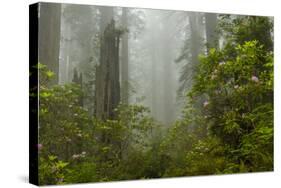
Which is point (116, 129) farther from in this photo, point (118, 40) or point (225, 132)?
point (225, 132)

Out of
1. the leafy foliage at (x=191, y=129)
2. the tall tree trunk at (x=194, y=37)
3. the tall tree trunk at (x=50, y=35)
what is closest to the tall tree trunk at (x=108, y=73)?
the leafy foliage at (x=191, y=129)

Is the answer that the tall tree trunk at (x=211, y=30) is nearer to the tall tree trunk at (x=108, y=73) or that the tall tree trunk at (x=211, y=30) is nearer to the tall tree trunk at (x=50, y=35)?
the tall tree trunk at (x=108, y=73)

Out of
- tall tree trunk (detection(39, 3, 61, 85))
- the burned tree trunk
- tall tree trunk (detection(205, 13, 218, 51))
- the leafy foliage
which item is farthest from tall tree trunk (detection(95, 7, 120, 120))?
tall tree trunk (detection(205, 13, 218, 51))

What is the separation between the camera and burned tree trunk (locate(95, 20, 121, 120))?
9141 mm

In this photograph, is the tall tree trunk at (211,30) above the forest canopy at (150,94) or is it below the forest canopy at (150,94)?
above

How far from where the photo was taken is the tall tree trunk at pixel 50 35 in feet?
28.3

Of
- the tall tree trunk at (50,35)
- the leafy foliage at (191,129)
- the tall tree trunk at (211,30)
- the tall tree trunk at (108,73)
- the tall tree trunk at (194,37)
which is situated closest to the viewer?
the tall tree trunk at (50,35)

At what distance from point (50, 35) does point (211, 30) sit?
281cm

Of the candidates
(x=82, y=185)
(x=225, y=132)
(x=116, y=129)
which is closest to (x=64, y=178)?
(x=82, y=185)

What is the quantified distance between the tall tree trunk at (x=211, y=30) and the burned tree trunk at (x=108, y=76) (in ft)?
5.23

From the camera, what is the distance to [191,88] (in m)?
9.78

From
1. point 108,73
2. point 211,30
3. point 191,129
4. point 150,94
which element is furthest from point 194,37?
point 108,73

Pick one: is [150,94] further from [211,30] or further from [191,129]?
[211,30]

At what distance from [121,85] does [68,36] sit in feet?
3.60
